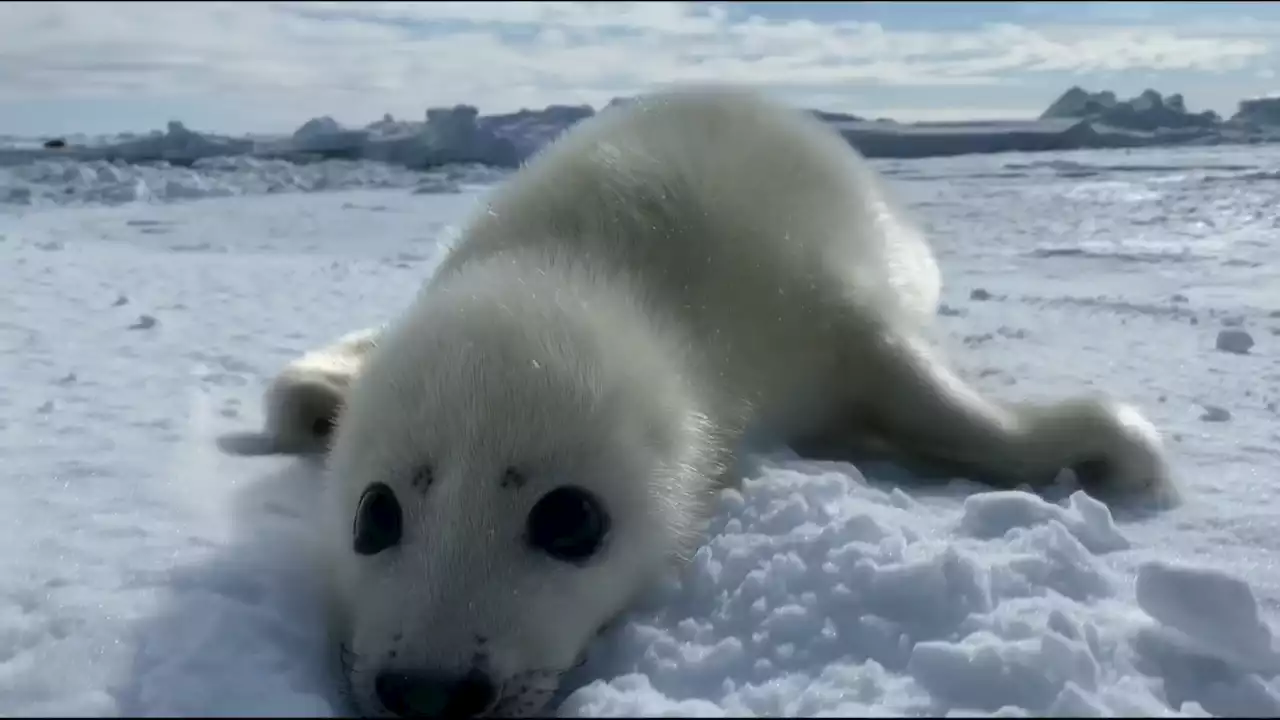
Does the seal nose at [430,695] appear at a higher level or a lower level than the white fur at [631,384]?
lower

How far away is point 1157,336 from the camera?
361 centimetres

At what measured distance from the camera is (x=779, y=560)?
1.64m

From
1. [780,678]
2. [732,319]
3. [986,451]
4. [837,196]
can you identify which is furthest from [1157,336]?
[780,678]

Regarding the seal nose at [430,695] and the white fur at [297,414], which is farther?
the white fur at [297,414]

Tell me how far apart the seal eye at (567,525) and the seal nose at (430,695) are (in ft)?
0.77

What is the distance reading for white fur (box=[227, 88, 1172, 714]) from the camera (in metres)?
1.45

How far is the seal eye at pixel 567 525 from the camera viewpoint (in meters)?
1.50

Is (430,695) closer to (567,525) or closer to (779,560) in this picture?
(567,525)

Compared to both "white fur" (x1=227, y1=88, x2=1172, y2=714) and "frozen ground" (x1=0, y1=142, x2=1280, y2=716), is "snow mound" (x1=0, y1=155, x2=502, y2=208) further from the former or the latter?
"white fur" (x1=227, y1=88, x2=1172, y2=714)

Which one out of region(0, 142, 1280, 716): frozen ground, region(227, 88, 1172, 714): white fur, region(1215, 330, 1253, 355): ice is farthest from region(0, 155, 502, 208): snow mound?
region(1215, 330, 1253, 355): ice

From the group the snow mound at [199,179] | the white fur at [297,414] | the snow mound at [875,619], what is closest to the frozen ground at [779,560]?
the snow mound at [875,619]

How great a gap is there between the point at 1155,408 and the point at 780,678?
179 cm

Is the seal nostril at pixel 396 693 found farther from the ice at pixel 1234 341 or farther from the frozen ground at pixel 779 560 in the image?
the ice at pixel 1234 341

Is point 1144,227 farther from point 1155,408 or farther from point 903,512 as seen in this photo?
point 903,512
